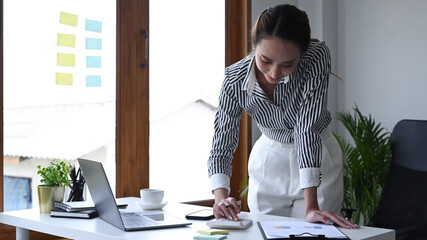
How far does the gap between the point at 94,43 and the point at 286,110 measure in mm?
1308

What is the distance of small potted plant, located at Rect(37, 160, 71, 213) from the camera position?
77.7 inches

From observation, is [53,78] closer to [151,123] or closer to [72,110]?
[72,110]

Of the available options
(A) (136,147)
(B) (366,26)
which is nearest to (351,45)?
(B) (366,26)

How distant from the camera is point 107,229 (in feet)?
5.30

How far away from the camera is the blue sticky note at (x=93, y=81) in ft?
9.54

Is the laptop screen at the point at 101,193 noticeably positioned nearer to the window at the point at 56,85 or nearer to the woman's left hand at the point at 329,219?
the woman's left hand at the point at 329,219

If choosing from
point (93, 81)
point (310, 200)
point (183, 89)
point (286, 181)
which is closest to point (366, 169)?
point (183, 89)

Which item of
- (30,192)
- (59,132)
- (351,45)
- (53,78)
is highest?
(351,45)

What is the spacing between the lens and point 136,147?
10.2ft

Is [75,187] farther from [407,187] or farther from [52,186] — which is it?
[407,187]

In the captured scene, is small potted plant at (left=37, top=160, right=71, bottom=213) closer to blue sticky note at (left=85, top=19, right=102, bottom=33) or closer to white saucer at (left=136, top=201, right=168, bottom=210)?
white saucer at (left=136, top=201, right=168, bottom=210)

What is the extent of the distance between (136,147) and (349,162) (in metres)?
1.29

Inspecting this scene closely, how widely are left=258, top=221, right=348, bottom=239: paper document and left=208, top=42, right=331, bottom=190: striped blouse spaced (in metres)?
0.22

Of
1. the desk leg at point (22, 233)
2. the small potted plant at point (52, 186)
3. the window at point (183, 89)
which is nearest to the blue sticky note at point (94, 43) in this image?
the window at point (183, 89)
